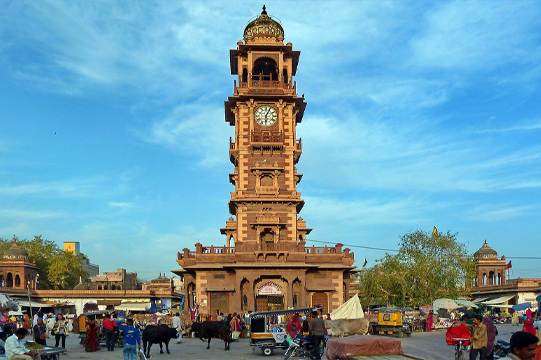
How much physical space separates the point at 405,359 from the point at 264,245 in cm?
3066

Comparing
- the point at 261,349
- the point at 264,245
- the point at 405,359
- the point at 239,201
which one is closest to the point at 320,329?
the point at 261,349

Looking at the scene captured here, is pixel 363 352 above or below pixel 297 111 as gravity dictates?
below

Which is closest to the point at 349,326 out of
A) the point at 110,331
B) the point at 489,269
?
the point at 110,331

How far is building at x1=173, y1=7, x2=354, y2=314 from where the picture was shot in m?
43.4

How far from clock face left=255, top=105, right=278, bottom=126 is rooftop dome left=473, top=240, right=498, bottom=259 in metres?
44.7

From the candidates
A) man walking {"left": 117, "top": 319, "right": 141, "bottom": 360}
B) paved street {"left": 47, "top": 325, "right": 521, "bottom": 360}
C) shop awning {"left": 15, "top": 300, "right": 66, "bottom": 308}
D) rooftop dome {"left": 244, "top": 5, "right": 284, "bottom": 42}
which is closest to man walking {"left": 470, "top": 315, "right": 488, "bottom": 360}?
paved street {"left": 47, "top": 325, "right": 521, "bottom": 360}

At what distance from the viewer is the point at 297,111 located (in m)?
50.6

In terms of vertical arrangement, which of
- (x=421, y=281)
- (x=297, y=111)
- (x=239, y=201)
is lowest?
(x=421, y=281)

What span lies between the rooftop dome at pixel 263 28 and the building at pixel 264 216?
0.28ft

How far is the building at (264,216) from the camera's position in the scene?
43.4 meters

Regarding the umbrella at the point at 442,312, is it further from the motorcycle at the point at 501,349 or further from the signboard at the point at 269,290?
the motorcycle at the point at 501,349

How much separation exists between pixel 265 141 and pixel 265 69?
8.16m

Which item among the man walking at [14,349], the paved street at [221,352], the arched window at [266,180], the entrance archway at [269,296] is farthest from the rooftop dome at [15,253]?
the man walking at [14,349]

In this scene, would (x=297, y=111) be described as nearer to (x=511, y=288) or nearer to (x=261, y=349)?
(x=261, y=349)
